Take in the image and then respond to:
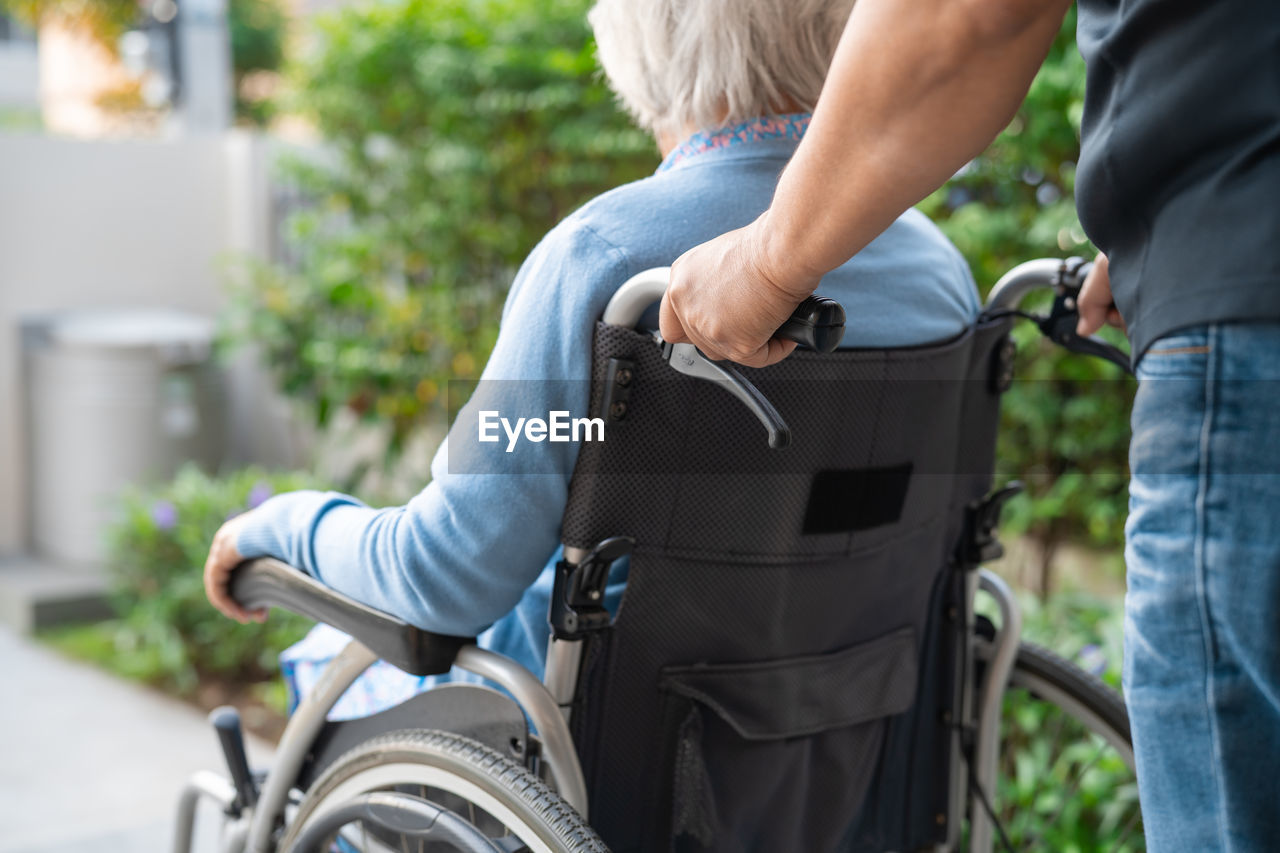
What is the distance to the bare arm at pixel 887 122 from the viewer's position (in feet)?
2.55

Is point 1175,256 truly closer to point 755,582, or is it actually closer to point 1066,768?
point 755,582

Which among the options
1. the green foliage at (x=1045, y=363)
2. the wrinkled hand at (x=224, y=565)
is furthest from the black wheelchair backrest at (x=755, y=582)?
the green foliage at (x=1045, y=363)

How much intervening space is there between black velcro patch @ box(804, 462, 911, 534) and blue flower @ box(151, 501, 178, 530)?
124 inches

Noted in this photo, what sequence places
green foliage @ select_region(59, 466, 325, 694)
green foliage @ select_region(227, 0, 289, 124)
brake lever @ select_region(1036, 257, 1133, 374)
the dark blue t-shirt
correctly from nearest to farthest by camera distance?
the dark blue t-shirt < brake lever @ select_region(1036, 257, 1133, 374) < green foliage @ select_region(59, 466, 325, 694) < green foliage @ select_region(227, 0, 289, 124)

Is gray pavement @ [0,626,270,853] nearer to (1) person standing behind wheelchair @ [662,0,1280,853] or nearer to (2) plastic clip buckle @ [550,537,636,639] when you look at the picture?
(2) plastic clip buckle @ [550,537,636,639]

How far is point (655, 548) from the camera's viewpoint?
3.97ft

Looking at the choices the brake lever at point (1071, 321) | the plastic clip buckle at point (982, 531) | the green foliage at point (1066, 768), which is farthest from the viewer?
the green foliage at point (1066, 768)

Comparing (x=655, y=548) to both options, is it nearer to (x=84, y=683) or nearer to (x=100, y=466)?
(x=84, y=683)

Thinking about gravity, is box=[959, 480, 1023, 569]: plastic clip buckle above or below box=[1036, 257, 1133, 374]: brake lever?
below

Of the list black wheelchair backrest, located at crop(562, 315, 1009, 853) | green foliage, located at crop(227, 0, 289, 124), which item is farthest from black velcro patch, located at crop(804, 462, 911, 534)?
green foliage, located at crop(227, 0, 289, 124)

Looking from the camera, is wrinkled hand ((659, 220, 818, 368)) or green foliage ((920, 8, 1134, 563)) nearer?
wrinkled hand ((659, 220, 818, 368))

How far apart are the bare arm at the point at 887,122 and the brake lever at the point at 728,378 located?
101 millimetres

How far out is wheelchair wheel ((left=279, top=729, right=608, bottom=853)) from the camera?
110 cm

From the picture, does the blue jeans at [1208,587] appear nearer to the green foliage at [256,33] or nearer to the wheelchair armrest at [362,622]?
the wheelchair armrest at [362,622]
